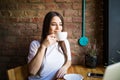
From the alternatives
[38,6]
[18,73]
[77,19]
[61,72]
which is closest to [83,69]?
[61,72]

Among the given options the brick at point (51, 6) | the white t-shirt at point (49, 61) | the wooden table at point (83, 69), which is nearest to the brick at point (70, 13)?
the brick at point (51, 6)

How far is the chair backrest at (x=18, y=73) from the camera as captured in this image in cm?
Result: 180

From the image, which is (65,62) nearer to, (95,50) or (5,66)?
(95,50)

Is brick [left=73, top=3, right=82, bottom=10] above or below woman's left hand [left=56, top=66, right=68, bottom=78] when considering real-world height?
above

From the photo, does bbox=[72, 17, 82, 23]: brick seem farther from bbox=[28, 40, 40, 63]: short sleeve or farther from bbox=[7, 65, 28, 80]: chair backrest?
bbox=[7, 65, 28, 80]: chair backrest

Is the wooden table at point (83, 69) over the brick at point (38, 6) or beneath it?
beneath

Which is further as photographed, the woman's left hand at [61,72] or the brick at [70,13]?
the brick at [70,13]

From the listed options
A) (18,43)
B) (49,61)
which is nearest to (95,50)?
(49,61)

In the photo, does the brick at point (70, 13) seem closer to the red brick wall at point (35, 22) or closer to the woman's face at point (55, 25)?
the red brick wall at point (35, 22)

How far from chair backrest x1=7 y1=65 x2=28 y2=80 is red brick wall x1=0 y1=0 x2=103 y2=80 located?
17.2 inches

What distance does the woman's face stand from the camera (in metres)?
1.90

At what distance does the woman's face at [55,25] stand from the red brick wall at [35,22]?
318mm

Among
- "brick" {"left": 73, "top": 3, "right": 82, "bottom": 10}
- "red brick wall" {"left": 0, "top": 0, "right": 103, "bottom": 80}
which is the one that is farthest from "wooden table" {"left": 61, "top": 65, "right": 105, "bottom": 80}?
"brick" {"left": 73, "top": 3, "right": 82, "bottom": 10}

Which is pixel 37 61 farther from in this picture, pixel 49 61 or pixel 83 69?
pixel 83 69
